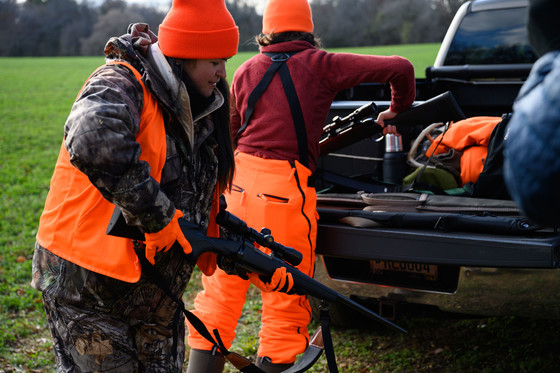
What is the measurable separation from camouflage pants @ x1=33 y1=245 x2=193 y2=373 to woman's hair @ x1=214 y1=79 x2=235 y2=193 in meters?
0.41

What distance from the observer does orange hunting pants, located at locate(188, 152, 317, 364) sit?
330 centimetres

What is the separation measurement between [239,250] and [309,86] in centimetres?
119

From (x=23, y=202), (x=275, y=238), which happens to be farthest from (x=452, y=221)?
(x=23, y=202)

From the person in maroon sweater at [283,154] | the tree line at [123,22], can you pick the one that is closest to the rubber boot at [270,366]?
the person in maroon sweater at [283,154]

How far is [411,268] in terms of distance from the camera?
3.36m

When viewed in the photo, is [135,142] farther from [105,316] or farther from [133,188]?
[105,316]

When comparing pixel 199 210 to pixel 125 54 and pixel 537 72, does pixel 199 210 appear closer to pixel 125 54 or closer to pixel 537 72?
pixel 125 54

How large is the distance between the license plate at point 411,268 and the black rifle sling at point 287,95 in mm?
686

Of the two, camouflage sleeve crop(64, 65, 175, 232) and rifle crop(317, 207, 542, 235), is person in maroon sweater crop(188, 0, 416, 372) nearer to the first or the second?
rifle crop(317, 207, 542, 235)

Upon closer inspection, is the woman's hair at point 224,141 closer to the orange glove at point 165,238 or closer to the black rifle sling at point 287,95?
the orange glove at point 165,238

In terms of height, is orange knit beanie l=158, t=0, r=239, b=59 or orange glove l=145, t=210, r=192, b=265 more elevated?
orange knit beanie l=158, t=0, r=239, b=59

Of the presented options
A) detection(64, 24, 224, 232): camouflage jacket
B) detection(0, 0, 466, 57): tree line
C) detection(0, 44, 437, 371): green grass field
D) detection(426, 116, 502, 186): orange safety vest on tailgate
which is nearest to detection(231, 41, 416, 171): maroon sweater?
detection(426, 116, 502, 186): orange safety vest on tailgate

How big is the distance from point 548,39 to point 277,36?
2.36 m

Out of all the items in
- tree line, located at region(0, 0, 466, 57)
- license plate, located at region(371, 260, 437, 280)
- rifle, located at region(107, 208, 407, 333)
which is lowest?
tree line, located at region(0, 0, 466, 57)
